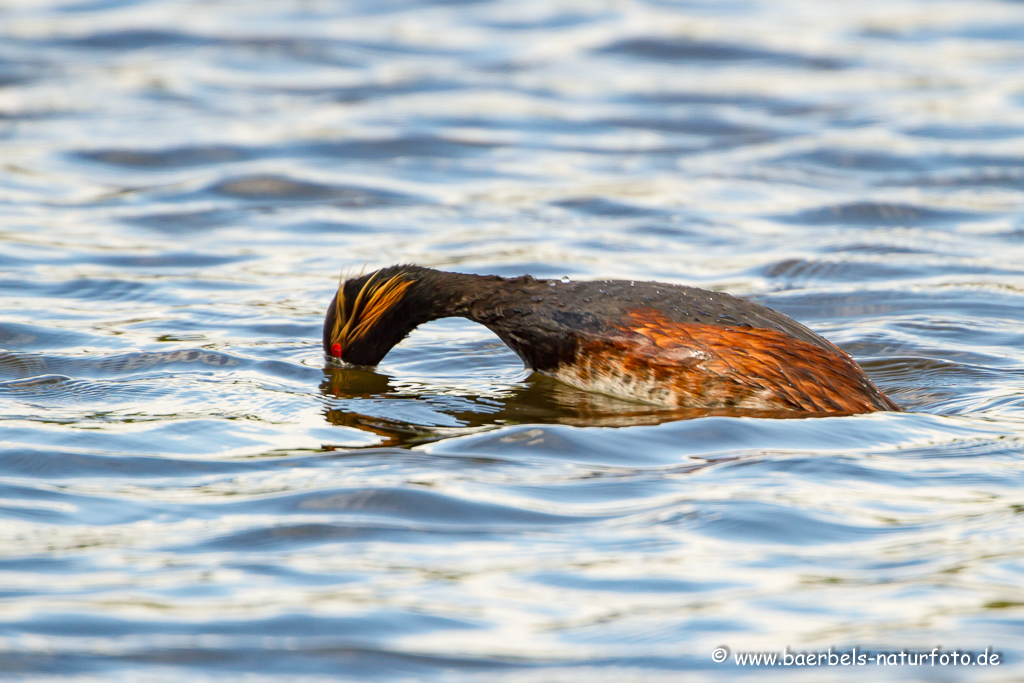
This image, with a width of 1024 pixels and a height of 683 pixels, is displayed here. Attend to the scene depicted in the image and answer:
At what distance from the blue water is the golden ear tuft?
0.92 ft

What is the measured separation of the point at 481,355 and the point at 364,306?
977 millimetres

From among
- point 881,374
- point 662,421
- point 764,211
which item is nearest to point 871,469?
point 662,421

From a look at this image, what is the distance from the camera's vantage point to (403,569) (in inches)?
194

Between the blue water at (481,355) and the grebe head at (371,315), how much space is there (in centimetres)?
18

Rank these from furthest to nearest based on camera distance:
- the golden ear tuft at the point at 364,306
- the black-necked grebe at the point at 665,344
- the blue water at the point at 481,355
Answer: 1. the golden ear tuft at the point at 364,306
2. the black-necked grebe at the point at 665,344
3. the blue water at the point at 481,355

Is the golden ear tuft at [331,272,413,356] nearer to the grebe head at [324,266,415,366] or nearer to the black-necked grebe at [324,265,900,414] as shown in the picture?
the grebe head at [324,266,415,366]

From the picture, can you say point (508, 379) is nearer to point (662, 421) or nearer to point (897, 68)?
point (662, 421)

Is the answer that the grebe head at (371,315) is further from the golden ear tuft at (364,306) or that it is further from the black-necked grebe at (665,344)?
the black-necked grebe at (665,344)

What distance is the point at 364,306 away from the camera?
8055 millimetres

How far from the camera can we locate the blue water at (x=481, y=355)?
14.8ft

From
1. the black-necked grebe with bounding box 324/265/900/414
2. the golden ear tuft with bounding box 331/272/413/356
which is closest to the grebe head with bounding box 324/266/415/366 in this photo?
the golden ear tuft with bounding box 331/272/413/356

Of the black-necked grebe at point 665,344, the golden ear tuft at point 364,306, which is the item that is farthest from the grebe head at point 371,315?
the black-necked grebe at point 665,344

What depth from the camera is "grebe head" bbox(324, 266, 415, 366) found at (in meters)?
7.99

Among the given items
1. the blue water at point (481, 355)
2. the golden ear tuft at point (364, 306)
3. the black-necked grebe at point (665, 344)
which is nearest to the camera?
the blue water at point (481, 355)
